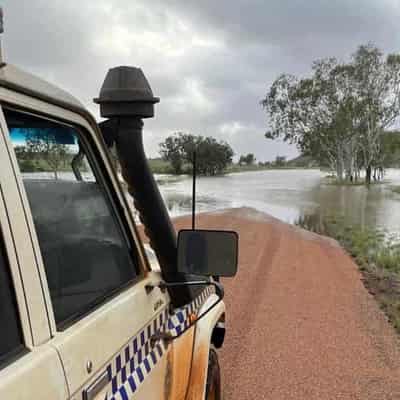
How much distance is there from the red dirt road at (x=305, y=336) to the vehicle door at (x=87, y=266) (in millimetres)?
2185

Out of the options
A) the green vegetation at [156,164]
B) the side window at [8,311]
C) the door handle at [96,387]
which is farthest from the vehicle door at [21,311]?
the green vegetation at [156,164]

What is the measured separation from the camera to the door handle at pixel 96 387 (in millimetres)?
1185

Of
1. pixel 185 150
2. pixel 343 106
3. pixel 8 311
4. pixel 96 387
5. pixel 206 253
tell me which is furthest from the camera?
pixel 343 106

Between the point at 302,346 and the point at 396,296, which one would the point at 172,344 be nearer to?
the point at 302,346

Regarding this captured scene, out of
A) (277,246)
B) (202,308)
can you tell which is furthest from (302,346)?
(277,246)

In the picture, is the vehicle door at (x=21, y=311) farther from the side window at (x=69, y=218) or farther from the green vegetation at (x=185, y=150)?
the green vegetation at (x=185, y=150)

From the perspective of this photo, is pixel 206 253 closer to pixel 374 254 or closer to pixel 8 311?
pixel 8 311

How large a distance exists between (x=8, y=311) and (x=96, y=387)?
1.21 feet

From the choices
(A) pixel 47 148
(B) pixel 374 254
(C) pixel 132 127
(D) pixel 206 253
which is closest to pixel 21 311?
(A) pixel 47 148

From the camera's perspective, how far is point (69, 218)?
147 centimetres

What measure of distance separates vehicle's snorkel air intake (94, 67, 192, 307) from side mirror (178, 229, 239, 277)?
0.88ft

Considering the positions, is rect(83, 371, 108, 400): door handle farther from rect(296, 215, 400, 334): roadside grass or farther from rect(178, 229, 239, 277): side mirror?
rect(296, 215, 400, 334): roadside grass

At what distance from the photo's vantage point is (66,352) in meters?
1.14

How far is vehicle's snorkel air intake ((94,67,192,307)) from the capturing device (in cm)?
190
